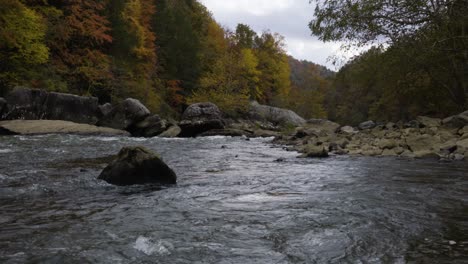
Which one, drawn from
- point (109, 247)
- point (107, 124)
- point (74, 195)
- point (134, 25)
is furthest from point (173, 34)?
point (109, 247)

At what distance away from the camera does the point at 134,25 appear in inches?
1314

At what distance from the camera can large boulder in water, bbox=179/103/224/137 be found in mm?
23016

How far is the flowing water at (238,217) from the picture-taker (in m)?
3.44

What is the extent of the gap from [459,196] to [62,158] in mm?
8388

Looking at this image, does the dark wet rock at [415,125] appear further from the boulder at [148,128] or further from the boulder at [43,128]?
the boulder at [43,128]

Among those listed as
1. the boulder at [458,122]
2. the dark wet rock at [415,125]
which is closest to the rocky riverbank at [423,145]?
the boulder at [458,122]

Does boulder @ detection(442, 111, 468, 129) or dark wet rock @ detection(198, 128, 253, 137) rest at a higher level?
boulder @ detection(442, 111, 468, 129)

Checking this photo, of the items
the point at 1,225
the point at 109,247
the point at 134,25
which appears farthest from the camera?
the point at 134,25

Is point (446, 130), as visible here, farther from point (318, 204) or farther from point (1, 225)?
point (1, 225)

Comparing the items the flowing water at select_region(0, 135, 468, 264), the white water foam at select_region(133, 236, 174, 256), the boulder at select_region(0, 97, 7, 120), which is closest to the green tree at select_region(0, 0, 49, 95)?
the boulder at select_region(0, 97, 7, 120)

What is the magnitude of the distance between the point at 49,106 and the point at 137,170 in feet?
50.6

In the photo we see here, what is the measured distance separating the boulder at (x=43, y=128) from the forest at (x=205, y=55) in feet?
15.7

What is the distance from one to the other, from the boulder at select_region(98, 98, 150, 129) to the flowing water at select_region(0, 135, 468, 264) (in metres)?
13.4

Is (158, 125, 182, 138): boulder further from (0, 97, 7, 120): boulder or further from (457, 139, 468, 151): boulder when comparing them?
(457, 139, 468, 151): boulder
